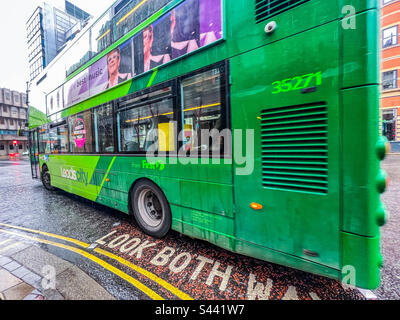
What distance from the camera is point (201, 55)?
2.67 meters

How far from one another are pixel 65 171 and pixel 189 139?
5.35 meters

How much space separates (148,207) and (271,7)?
12.0ft

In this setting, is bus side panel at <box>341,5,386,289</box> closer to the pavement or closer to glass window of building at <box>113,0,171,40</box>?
the pavement

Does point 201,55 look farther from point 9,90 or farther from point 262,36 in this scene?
point 9,90

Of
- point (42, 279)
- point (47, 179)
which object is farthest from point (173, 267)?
point (47, 179)

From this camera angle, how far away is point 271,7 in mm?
2062

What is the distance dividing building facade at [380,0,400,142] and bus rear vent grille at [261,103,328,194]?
81.9 ft

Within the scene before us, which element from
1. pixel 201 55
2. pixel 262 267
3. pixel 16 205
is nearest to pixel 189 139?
pixel 201 55

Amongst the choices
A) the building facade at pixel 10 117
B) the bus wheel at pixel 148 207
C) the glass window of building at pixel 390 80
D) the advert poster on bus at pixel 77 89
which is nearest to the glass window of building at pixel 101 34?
the advert poster on bus at pixel 77 89

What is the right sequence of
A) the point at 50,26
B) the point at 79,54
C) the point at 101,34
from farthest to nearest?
the point at 50,26
the point at 79,54
the point at 101,34

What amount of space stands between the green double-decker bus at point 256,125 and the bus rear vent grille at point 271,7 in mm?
10

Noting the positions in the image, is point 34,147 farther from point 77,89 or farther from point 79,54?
point 79,54

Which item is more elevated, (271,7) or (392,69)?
(392,69)

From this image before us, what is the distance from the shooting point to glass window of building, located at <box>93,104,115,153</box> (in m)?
4.34
